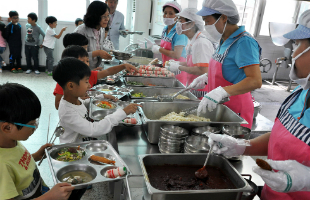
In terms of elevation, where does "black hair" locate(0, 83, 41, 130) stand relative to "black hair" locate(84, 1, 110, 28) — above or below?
below

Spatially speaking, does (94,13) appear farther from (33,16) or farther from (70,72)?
(33,16)

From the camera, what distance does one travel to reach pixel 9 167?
106 cm

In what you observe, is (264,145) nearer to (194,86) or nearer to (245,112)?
(245,112)

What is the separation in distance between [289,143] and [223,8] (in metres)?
1.13

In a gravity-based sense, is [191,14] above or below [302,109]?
above

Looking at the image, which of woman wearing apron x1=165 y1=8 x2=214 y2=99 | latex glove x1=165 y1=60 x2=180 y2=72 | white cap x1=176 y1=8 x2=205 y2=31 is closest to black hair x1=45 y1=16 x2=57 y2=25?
latex glove x1=165 y1=60 x2=180 y2=72

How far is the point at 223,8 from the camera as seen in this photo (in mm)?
1772

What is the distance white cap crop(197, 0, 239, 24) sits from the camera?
5.81ft

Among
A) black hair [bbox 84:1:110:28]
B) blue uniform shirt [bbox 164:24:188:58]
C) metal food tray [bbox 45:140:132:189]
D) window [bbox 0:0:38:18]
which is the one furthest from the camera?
window [bbox 0:0:38:18]

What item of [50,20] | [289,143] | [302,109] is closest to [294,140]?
[289,143]

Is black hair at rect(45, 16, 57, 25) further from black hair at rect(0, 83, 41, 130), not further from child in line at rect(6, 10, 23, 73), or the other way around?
black hair at rect(0, 83, 41, 130)

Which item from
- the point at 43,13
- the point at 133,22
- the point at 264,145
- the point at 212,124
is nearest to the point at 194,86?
the point at 212,124

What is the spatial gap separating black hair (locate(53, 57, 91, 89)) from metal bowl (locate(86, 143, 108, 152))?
44 centimetres

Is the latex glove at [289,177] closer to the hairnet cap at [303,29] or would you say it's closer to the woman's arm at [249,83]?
the hairnet cap at [303,29]
